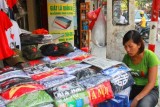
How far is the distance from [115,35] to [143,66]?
70 cm

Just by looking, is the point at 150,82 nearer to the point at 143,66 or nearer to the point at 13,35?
the point at 143,66

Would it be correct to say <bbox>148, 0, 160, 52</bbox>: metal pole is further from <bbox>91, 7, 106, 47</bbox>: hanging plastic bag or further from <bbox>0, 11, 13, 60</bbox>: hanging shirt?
<bbox>0, 11, 13, 60</bbox>: hanging shirt

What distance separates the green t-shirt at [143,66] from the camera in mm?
2310

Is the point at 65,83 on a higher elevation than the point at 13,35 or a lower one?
lower

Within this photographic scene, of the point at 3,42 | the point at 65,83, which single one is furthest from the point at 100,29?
the point at 65,83

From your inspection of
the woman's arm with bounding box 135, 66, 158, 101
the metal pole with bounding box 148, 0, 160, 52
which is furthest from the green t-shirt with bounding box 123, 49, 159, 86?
the metal pole with bounding box 148, 0, 160, 52

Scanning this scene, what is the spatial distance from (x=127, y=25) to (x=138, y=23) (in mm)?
9710

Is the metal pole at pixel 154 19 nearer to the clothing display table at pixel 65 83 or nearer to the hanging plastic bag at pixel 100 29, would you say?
the hanging plastic bag at pixel 100 29

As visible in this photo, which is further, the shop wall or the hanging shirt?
the shop wall

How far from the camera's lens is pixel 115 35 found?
2939 mm

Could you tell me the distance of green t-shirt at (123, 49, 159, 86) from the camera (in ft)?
7.58

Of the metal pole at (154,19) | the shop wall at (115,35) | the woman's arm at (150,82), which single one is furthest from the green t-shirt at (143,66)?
the metal pole at (154,19)

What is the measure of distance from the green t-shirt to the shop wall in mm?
524

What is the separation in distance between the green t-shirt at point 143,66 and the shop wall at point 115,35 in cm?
52
